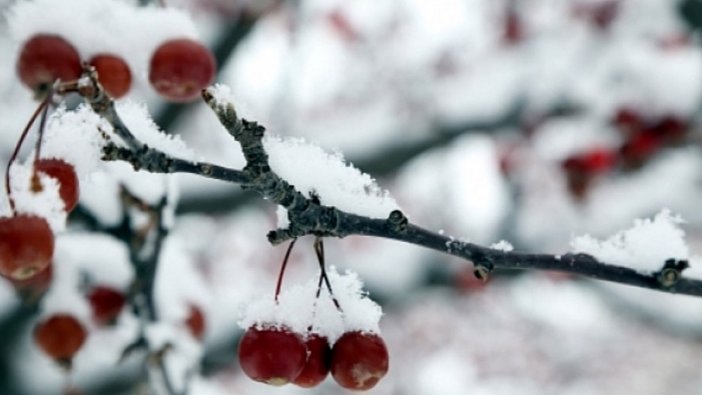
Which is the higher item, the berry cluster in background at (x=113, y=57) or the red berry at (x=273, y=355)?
the berry cluster in background at (x=113, y=57)

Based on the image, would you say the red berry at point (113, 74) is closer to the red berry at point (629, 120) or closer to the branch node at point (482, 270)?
the branch node at point (482, 270)

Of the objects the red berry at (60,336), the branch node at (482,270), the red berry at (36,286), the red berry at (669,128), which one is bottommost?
the branch node at (482,270)

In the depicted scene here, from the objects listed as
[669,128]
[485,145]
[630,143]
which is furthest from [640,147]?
[485,145]

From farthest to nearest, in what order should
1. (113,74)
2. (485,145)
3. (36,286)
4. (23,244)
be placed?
1. (485,145)
2. (36,286)
3. (113,74)
4. (23,244)

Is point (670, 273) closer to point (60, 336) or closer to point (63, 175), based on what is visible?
point (63, 175)

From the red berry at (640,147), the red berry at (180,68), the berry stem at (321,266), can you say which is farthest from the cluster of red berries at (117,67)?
the red berry at (640,147)
